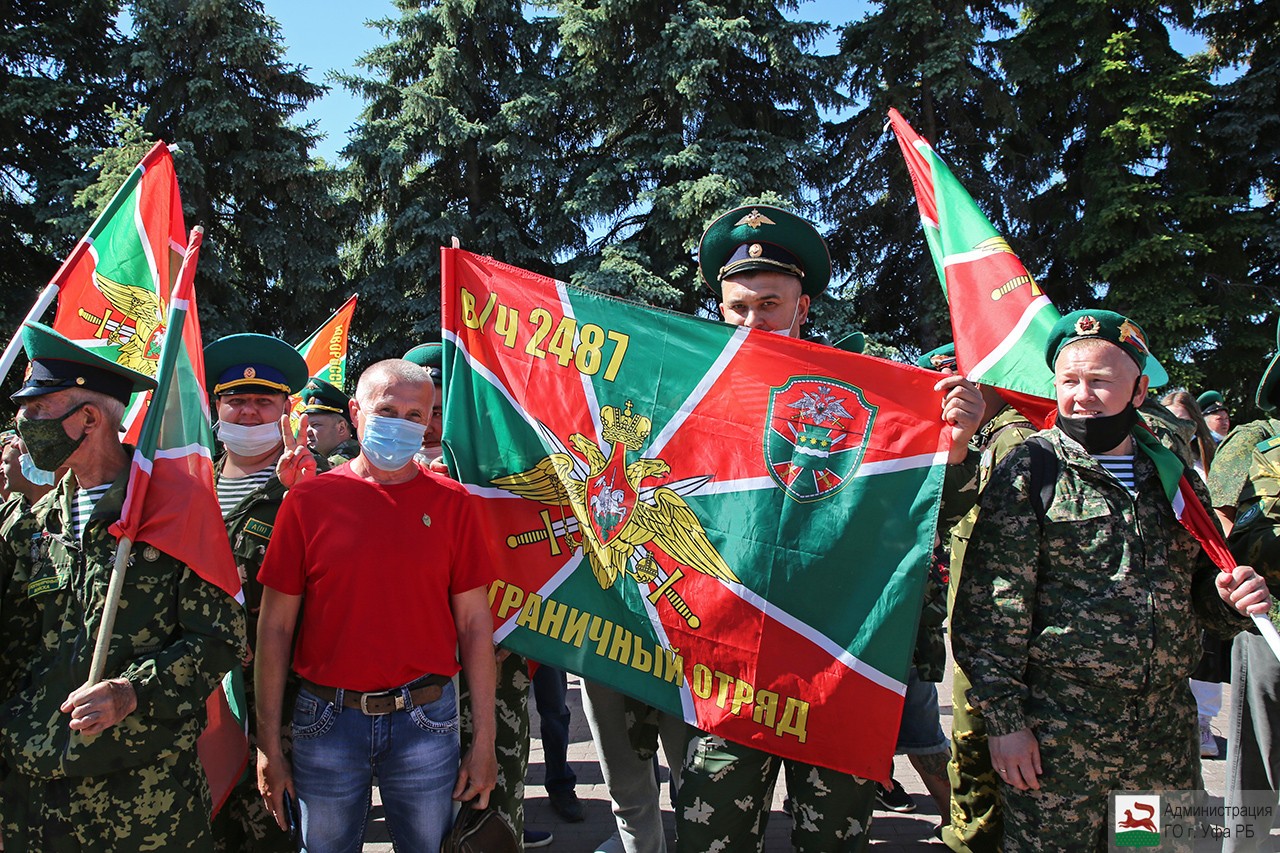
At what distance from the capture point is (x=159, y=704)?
244 centimetres

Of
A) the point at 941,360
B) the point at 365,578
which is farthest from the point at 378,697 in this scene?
the point at 941,360

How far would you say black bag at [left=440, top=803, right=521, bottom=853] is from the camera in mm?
2775

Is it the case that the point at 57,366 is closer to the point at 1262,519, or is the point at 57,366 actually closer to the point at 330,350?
the point at 1262,519

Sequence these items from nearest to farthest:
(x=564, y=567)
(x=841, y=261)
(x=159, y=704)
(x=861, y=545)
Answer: (x=159, y=704) < (x=861, y=545) < (x=564, y=567) < (x=841, y=261)

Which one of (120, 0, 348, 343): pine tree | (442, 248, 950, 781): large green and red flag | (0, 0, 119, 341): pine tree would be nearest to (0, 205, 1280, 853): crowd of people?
(442, 248, 950, 781): large green and red flag

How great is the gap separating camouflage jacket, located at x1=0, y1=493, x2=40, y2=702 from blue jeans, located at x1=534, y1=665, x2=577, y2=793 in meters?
2.65

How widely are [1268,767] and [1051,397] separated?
2.15m

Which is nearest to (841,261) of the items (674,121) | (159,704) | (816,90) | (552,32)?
(816,90)

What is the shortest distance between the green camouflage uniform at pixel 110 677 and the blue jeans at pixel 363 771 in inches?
12.6

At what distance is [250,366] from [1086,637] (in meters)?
3.45

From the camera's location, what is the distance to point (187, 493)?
266 cm

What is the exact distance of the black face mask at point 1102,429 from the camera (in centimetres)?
270

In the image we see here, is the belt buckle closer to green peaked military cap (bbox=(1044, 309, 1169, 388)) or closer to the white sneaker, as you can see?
green peaked military cap (bbox=(1044, 309, 1169, 388))

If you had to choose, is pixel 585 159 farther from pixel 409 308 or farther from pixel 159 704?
pixel 159 704
